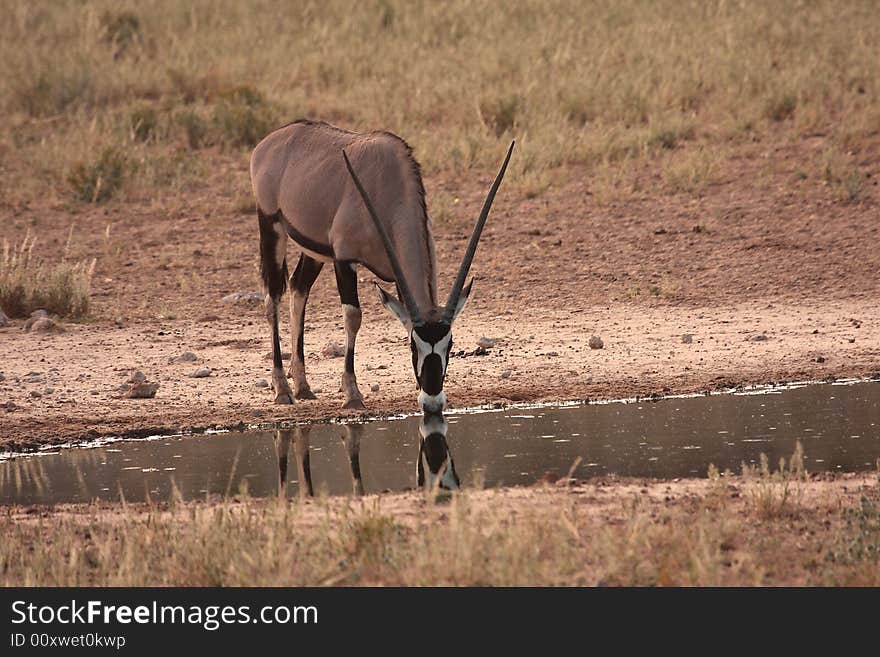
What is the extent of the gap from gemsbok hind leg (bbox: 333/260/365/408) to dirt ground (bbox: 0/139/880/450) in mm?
158

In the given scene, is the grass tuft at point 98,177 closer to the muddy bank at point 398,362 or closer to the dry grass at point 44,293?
the dry grass at point 44,293

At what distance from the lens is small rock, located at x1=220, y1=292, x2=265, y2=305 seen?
14.1 meters

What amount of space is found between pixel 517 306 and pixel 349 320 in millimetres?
3192

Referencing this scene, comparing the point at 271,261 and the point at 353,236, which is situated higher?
the point at 353,236

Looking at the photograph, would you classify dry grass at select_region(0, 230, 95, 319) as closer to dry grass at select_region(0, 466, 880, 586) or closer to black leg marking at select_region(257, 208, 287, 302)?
black leg marking at select_region(257, 208, 287, 302)

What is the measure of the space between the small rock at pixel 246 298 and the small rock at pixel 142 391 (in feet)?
10.2

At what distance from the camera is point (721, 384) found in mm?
11039

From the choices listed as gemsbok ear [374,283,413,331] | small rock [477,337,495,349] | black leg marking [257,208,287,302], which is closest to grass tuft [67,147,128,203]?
black leg marking [257,208,287,302]

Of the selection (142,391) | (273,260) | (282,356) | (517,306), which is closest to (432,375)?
(142,391)

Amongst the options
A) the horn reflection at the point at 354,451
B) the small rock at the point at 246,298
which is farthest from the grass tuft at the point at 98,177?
the horn reflection at the point at 354,451

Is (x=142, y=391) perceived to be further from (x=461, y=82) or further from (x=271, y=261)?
(x=461, y=82)

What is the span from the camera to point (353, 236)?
35.1 ft

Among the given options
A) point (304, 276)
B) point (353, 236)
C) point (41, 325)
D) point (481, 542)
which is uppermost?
point (481, 542)

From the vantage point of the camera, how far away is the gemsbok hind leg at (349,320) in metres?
10.6
